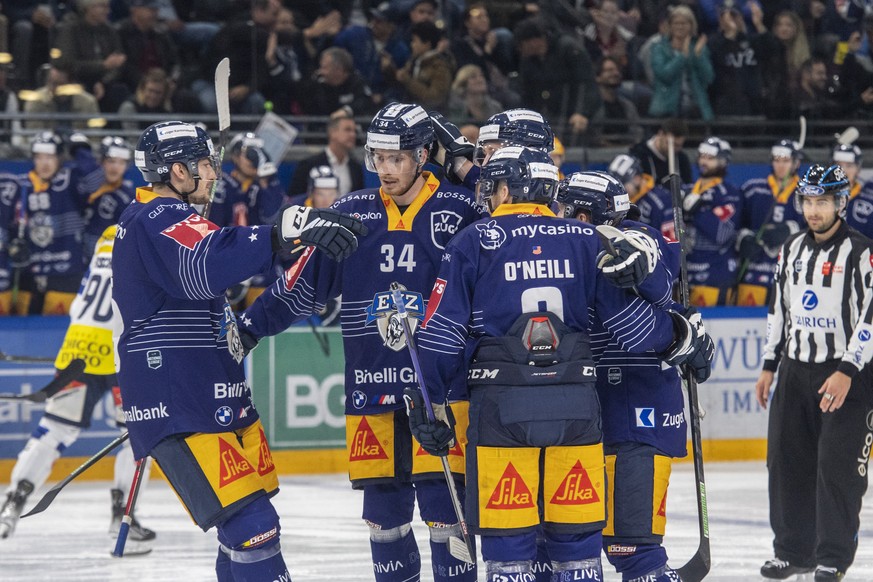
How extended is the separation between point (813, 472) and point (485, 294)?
2571 mm

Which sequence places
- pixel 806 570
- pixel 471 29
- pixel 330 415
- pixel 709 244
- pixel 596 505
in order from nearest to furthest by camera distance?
pixel 596 505 < pixel 806 570 < pixel 330 415 < pixel 709 244 < pixel 471 29

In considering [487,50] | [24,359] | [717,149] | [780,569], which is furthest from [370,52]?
[780,569]

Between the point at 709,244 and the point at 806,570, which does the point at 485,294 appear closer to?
the point at 806,570

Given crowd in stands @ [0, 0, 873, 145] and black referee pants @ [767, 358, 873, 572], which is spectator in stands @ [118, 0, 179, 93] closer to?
crowd in stands @ [0, 0, 873, 145]

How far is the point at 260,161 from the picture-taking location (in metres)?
10.3

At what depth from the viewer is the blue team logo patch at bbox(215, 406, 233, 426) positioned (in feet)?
15.4

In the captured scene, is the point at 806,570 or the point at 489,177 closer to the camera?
the point at 489,177

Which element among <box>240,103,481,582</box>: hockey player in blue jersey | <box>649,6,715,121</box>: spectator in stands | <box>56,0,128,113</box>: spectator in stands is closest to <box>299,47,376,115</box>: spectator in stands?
<box>56,0,128,113</box>: spectator in stands

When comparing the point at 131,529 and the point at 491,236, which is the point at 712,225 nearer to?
the point at 131,529

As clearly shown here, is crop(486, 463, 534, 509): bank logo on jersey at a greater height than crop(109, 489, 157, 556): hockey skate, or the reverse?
crop(486, 463, 534, 509): bank logo on jersey

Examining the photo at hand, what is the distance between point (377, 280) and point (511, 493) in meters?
1.07

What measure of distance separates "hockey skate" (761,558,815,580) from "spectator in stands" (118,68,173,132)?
6.18 meters

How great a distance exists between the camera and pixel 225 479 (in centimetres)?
461

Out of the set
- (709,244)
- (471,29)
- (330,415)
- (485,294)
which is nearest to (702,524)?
(485,294)
